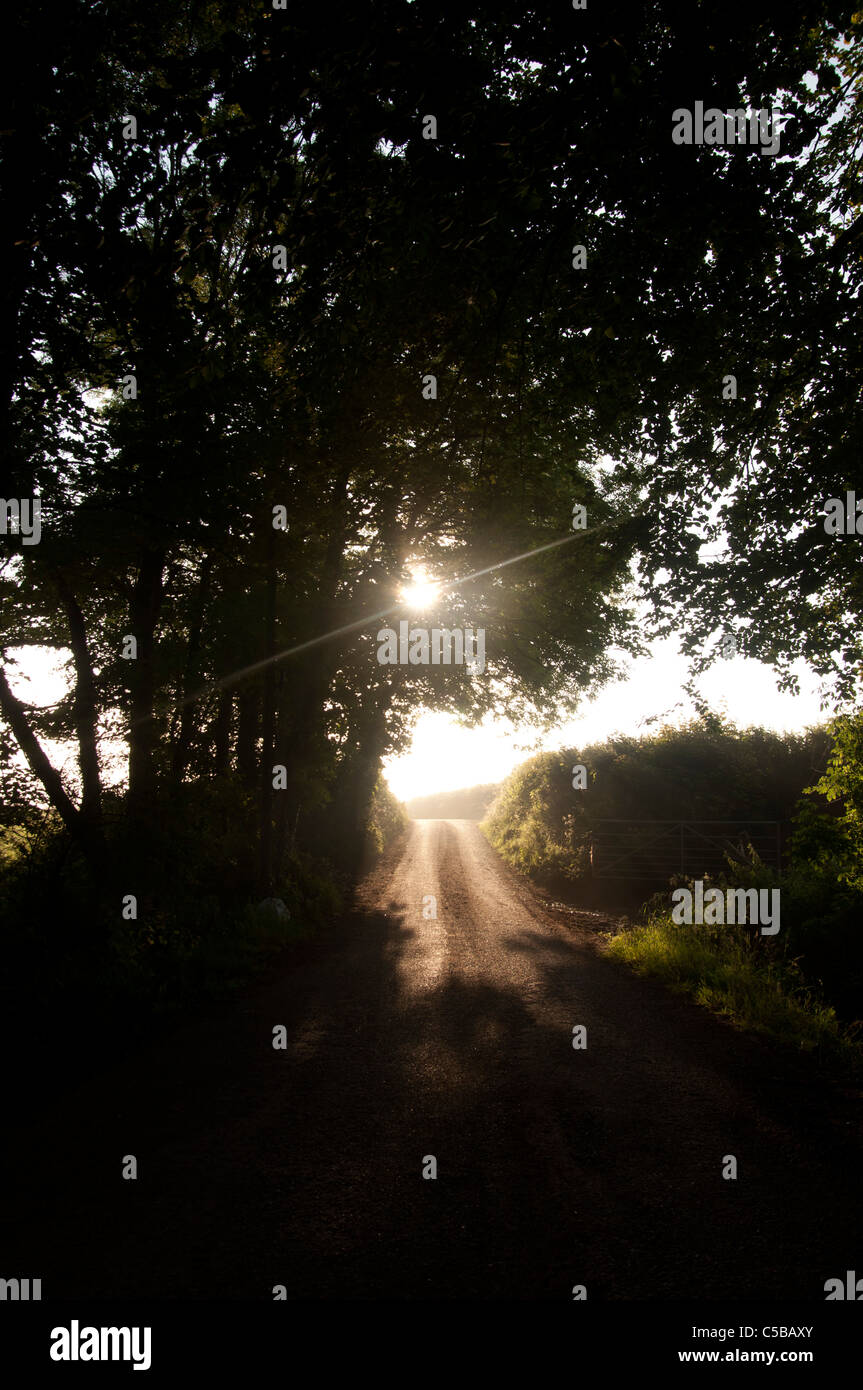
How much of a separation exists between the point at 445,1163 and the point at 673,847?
17.1 metres

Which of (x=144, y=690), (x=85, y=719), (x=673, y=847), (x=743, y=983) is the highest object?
(x=144, y=690)

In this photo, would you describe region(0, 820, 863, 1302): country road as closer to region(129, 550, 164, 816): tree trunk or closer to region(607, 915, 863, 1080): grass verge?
region(607, 915, 863, 1080): grass verge

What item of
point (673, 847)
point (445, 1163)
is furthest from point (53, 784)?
point (673, 847)

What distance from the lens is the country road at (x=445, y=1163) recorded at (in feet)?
11.7

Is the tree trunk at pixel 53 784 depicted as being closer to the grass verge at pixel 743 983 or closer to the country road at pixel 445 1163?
the country road at pixel 445 1163

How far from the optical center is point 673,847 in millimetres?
20281

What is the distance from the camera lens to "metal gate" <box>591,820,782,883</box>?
64.4ft

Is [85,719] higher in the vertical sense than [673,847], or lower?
higher

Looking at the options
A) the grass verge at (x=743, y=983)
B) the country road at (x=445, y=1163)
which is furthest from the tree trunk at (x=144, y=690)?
the grass verge at (x=743, y=983)

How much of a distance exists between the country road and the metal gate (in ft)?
37.3

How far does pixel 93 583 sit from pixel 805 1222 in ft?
48.8

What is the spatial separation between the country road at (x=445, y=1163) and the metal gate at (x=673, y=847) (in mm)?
11384

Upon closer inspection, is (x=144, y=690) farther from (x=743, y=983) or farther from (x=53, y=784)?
(x=743, y=983)
